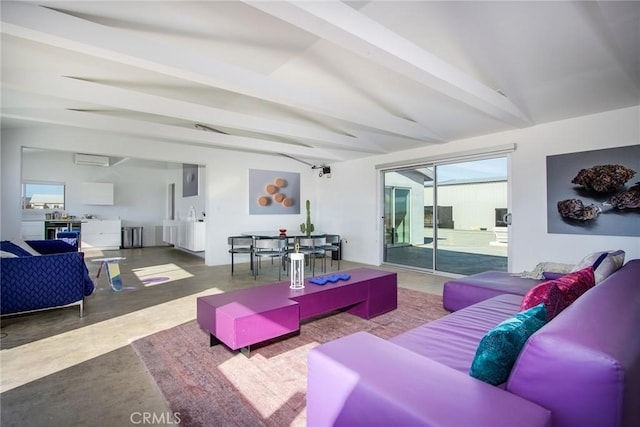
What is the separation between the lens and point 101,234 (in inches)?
338

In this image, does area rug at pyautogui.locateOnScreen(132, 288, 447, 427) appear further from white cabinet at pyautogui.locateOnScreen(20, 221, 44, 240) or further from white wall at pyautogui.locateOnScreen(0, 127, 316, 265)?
white cabinet at pyautogui.locateOnScreen(20, 221, 44, 240)

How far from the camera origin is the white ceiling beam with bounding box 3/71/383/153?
10.4 feet

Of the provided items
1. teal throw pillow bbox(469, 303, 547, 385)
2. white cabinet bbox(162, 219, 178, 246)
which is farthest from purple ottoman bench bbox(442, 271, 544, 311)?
white cabinet bbox(162, 219, 178, 246)

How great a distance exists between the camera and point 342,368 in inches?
45.5

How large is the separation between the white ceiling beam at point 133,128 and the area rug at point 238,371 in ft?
10.4

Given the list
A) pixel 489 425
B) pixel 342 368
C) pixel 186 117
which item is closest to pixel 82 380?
pixel 342 368

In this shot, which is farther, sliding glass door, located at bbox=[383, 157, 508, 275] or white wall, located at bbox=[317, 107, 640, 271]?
sliding glass door, located at bbox=[383, 157, 508, 275]

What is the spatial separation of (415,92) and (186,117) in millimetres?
3030

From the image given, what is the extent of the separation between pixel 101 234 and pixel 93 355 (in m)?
7.58

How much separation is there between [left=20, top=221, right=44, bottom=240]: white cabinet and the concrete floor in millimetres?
4500

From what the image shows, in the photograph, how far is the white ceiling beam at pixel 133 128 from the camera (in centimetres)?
398

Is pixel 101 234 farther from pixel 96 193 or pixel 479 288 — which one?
pixel 479 288

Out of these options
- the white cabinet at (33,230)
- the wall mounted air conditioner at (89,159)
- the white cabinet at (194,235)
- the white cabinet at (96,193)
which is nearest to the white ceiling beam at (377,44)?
the white cabinet at (194,235)

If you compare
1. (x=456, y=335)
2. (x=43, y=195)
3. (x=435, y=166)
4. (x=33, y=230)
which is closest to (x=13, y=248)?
(x=456, y=335)
